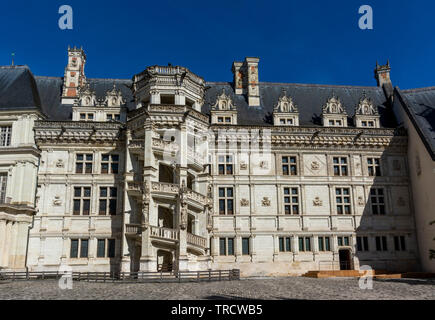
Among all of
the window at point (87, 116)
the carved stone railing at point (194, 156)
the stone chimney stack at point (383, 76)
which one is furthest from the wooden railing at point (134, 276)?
the stone chimney stack at point (383, 76)

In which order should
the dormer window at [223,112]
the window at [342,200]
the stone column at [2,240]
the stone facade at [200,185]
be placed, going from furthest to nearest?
the dormer window at [223,112] → the window at [342,200] → the stone facade at [200,185] → the stone column at [2,240]

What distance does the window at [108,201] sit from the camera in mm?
30797

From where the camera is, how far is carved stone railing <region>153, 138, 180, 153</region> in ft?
96.4

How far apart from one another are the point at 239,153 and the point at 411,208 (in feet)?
46.5

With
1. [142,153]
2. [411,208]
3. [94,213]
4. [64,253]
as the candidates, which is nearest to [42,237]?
[64,253]

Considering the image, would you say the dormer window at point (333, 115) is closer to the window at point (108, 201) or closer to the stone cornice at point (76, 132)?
the stone cornice at point (76, 132)

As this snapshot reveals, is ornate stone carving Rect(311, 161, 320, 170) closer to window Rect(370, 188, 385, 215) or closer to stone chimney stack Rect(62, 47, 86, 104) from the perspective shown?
window Rect(370, 188, 385, 215)

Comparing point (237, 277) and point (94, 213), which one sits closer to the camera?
point (237, 277)

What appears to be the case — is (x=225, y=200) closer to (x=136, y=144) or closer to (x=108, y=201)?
(x=136, y=144)

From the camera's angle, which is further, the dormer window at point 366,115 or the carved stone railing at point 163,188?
the dormer window at point 366,115

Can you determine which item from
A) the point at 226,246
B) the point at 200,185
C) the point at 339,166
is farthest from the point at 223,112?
the point at 226,246

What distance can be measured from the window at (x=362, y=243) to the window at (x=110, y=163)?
19.2 m

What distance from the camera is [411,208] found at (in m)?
32.8
